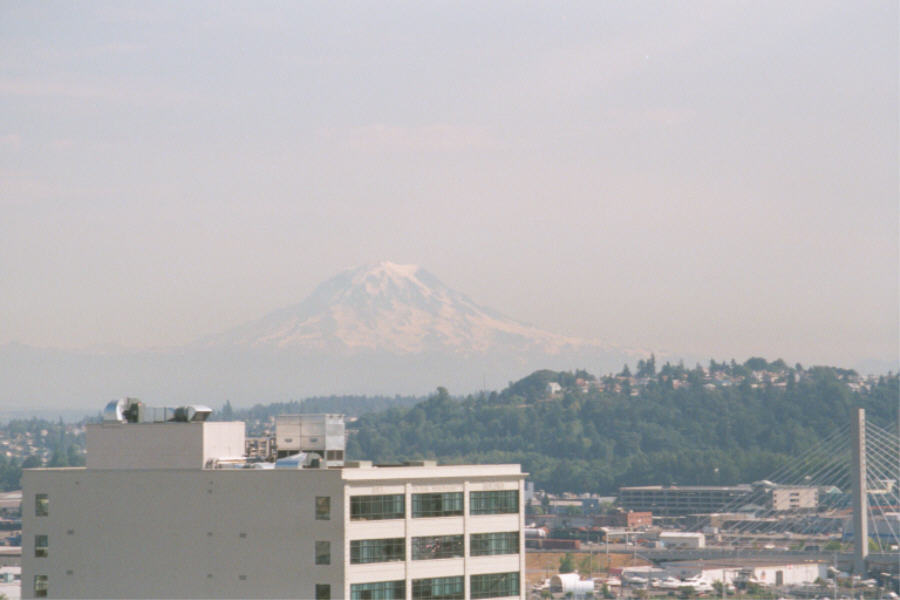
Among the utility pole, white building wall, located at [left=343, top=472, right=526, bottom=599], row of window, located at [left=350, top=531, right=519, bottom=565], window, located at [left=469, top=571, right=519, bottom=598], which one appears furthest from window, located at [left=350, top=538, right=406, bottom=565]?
the utility pole

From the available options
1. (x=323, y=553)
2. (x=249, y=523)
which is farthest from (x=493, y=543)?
(x=249, y=523)

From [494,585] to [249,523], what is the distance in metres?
8.49

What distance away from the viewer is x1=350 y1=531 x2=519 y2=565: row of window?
47.0m

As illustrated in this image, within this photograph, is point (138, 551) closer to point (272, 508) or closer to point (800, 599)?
point (272, 508)

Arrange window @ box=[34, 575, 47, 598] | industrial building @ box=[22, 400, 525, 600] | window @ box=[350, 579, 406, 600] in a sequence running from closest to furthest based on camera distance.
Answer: window @ box=[350, 579, 406, 600]
industrial building @ box=[22, 400, 525, 600]
window @ box=[34, 575, 47, 598]

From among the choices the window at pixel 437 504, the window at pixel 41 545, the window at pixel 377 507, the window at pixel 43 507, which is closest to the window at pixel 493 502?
the window at pixel 437 504

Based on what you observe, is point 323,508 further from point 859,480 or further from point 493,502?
point 859,480

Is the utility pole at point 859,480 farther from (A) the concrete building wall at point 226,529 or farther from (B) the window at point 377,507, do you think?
(B) the window at point 377,507

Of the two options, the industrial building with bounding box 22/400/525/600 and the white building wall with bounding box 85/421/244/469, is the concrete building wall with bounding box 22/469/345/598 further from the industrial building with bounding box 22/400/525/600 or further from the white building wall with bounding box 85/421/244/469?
the white building wall with bounding box 85/421/244/469

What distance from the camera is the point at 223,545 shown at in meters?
47.7

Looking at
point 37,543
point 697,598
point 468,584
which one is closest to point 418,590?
point 468,584

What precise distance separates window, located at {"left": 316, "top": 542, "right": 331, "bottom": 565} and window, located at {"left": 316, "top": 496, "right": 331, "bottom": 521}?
75cm

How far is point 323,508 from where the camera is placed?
153ft

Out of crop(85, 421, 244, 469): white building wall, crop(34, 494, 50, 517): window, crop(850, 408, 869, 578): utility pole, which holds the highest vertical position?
crop(85, 421, 244, 469): white building wall
